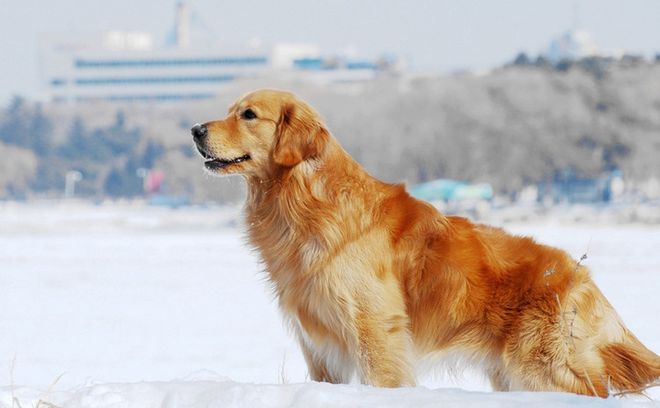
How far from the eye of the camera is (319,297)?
4.48m

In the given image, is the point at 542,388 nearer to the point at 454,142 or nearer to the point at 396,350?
the point at 396,350

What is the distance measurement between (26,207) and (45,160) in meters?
17.4

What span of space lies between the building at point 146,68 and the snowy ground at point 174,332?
107 metres

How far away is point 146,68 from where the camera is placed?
134125 millimetres

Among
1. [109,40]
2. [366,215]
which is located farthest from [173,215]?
[109,40]

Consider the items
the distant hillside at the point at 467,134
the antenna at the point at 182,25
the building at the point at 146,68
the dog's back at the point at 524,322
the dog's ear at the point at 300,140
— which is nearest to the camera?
the dog's back at the point at 524,322

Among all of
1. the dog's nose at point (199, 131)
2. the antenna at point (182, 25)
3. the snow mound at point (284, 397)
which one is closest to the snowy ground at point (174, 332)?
the snow mound at point (284, 397)

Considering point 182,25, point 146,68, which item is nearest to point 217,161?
point 146,68

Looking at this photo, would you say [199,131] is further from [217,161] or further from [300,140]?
[300,140]

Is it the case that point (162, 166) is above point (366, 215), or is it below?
below

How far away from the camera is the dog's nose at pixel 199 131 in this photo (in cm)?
470

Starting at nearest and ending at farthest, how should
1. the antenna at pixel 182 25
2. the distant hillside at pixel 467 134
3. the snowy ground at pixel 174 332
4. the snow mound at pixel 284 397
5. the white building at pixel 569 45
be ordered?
the snow mound at pixel 284 397 < the snowy ground at pixel 174 332 < the distant hillside at pixel 467 134 < the white building at pixel 569 45 < the antenna at pixel 182 25

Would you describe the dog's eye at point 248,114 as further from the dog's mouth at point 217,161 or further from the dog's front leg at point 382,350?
the dog's front leg at point 382,350

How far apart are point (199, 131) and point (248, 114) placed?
0.81 feet
